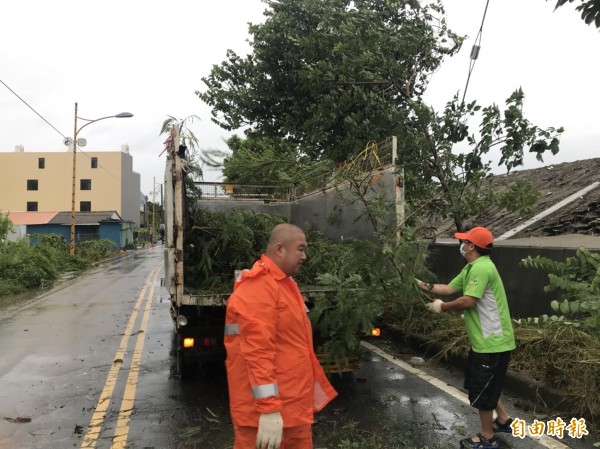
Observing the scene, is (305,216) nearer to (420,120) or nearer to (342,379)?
(420,120)

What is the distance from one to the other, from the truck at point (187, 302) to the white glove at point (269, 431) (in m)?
2.54

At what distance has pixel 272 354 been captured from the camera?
7.70ft

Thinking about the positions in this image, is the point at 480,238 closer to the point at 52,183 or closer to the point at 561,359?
the point at 561,359

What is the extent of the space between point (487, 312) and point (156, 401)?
3490 mm

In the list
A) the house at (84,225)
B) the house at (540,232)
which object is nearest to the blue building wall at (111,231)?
the house at (84,225)

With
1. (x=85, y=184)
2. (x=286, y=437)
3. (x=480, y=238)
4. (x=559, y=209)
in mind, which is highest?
(x=85, y=184)

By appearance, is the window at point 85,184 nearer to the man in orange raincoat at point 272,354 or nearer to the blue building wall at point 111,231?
the blue building wall at point 111,231

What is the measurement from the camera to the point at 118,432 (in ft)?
14.4

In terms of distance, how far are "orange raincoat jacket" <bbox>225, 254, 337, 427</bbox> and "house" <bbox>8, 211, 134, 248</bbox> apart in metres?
44.2

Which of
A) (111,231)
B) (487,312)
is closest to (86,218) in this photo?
(111,231)

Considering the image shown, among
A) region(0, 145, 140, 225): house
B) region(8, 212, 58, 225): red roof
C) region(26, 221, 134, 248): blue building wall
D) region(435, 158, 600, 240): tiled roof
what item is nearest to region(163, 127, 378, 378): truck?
region(435, 158, 600, 240): tiled roof

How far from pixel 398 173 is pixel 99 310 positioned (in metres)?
9.18

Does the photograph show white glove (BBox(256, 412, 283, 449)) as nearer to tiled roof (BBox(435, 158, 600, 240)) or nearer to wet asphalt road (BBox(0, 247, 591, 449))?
wet asphalt road (BBox(0, 247, 591, 449))

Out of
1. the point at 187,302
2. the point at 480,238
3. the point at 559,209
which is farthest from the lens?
the point at 559,209
